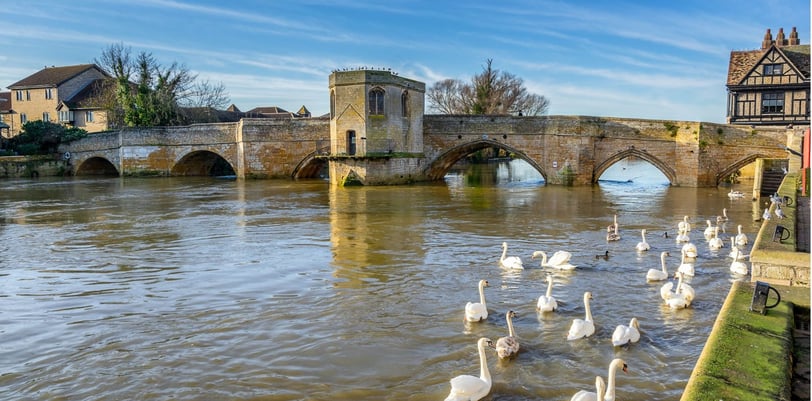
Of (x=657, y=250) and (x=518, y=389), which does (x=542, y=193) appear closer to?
(x=657, y=250)

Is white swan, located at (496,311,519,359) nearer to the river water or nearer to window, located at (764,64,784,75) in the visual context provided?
the river water

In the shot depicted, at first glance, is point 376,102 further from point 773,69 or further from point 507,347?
point 507,347

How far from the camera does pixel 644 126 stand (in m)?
35.4

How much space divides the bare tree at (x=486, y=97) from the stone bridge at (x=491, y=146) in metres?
22.9

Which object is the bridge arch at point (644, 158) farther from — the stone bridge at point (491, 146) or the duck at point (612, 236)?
the duck at point (612, 236)

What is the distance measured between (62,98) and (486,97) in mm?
43699

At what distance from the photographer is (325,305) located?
1098 cm

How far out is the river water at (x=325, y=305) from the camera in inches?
309

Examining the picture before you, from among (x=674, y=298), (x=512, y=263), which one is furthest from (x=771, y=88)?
(x=674, y=298)

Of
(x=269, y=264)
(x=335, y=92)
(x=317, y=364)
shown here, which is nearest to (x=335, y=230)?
(x=269, y=264)

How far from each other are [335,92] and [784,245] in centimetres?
2906

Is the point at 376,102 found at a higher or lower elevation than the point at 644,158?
higher

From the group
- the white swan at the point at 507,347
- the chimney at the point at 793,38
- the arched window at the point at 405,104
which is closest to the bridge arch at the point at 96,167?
the arched window at the point at 405,104

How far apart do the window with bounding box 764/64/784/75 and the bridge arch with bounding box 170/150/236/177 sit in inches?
1446
